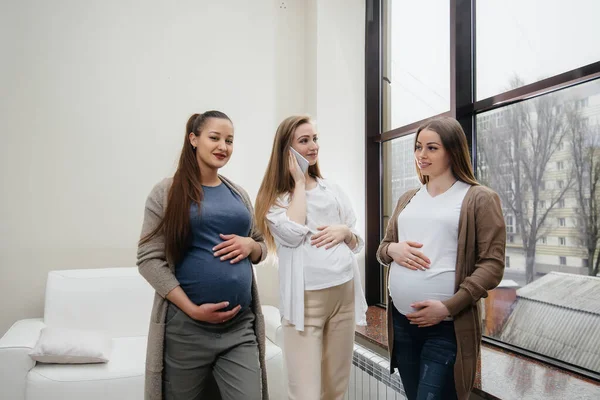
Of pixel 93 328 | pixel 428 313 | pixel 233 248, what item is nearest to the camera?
pixel 428 313

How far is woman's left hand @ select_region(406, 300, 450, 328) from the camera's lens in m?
1.31

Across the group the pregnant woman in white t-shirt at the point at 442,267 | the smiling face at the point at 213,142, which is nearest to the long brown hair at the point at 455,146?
the pregnant woman in white t-shirt at the point at 442,267

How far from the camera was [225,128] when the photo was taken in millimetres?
1505

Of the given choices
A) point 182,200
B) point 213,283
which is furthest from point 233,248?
point 182,200

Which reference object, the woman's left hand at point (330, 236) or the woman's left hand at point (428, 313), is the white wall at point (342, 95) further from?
the woman's left hand at point (428, 313)

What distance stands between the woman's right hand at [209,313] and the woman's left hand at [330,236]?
441 mm

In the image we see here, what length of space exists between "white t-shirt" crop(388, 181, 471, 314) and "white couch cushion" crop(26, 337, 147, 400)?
1.46 meters

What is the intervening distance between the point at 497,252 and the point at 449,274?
158mm

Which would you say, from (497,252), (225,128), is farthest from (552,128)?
(225,128)

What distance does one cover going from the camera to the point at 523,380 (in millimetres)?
1732

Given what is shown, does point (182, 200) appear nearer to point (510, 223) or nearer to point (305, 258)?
point (305, 258)

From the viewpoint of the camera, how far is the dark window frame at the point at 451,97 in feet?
6.47

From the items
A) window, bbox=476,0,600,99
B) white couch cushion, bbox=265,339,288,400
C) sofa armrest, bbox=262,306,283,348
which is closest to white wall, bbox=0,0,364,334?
sofa armrest, bbox=262,306,283,348

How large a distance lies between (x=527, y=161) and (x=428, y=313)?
1.16 metres
